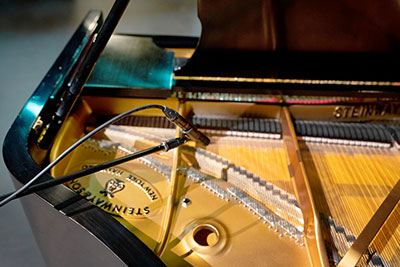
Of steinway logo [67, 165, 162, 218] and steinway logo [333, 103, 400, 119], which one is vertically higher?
steinway logo [333, 103, 400, 119]

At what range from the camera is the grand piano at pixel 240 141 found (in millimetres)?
1418

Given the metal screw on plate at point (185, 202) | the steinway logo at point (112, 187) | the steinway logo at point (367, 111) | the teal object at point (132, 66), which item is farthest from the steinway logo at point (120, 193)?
the steinway logo at point (367, 111)

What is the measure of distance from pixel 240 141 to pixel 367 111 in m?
0.79

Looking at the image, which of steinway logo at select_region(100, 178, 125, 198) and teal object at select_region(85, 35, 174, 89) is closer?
steinway logo at select_region(100, 178, 125, 198)

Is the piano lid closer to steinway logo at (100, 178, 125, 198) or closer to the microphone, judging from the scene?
the microphone

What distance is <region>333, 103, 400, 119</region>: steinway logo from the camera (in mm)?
1973

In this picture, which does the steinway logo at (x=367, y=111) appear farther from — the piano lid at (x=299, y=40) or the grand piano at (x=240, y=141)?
the piano lid at (x=299, y=40)

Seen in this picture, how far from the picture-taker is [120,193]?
1.64 metres

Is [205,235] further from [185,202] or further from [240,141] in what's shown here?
[240,141]

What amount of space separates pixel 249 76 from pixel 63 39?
3114 millimetres

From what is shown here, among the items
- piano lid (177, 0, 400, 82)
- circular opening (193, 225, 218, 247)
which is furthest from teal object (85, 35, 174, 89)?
circular opening (193, 225, 218, 247)

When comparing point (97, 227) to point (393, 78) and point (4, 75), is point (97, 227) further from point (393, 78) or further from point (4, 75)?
point (4, 75)

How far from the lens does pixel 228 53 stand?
1890mm

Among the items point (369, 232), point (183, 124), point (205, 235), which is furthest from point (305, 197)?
point (183, 124)
